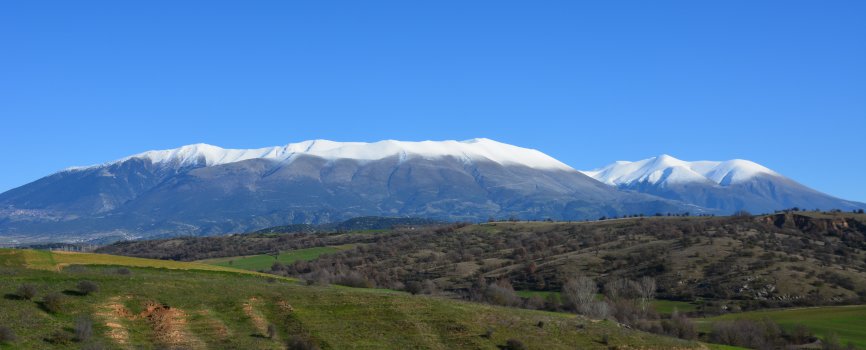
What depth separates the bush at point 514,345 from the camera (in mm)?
59969

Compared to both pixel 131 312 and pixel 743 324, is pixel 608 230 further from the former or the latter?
pixel 131 312

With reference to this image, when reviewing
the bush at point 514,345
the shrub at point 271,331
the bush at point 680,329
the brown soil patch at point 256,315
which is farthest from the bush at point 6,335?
the bush at point 680,329

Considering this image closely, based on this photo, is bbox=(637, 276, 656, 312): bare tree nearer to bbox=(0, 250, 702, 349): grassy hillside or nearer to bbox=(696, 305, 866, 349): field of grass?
bbox=(696, 305, 866, 349): field of grass

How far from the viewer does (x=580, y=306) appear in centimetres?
10206

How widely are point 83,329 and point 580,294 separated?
69.7m

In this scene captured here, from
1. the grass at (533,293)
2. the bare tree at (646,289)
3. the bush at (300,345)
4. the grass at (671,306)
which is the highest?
the bush at (300,345)

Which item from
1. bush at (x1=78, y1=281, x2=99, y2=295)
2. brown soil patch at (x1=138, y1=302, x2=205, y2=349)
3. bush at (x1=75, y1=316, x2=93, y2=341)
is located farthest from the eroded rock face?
bush at (x1=75, y1=316, x2=93, y2=341)

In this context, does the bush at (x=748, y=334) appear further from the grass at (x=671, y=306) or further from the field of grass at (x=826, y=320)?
the grass at (x=671, y=306)

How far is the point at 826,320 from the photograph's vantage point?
94.7 m

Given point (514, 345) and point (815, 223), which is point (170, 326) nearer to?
point (514, 345)

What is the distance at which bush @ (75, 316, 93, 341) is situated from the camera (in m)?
48.9

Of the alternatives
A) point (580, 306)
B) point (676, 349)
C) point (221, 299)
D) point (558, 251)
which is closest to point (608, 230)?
point (558, 251)

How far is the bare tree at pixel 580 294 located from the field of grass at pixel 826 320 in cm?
1252

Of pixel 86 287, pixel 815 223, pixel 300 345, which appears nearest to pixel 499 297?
pixel 300 345
